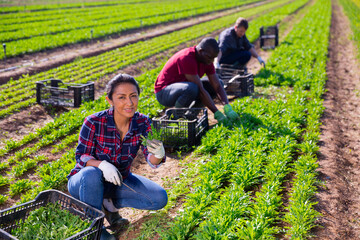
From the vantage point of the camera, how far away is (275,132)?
6.00 m

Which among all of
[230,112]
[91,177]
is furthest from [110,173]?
[230,112]

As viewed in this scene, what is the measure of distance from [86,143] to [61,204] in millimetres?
597

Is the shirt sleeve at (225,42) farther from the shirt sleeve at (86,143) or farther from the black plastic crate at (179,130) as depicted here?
the shirt sleeve at (86,143)

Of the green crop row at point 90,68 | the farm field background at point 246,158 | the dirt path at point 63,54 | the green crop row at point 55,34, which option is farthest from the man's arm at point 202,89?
the green crop row at point 55,34

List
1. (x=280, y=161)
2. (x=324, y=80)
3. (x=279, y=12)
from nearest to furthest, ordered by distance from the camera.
→ (x=280, y=161), (x=324, y=80), (x=279, y=12)

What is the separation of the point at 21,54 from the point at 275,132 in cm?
1040

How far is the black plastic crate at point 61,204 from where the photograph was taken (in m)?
3.05

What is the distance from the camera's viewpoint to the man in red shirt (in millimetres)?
6109

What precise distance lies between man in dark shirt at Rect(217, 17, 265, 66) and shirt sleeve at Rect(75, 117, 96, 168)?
231 inches

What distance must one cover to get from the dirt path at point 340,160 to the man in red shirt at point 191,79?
1.67 meters

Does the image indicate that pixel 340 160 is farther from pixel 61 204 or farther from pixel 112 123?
pixel 61 204

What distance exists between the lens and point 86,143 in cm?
365

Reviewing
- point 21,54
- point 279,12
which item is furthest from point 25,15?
point 279,12

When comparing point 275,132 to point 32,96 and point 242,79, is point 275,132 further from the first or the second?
point 32,96
